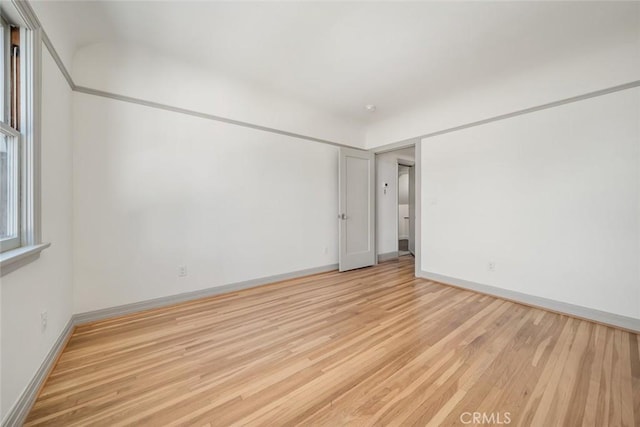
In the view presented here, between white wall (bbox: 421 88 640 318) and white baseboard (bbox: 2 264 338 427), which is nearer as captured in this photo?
white baseboard (bbox: 2 264 338 427)

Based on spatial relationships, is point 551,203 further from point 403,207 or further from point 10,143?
point 10,143

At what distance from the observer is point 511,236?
3.01m

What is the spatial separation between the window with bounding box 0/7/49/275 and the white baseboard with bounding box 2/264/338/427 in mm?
722

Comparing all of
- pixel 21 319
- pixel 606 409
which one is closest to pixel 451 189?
pixel 606 409

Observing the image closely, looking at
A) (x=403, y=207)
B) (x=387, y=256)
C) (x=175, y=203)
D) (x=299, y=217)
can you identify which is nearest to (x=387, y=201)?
(x=387, y=256)

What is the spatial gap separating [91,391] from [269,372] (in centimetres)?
106

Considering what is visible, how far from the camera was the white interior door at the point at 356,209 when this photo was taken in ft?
14.0

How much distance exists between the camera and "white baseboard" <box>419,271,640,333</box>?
89.1 inches

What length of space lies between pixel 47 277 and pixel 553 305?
4597 mm

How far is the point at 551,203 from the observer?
2.69m

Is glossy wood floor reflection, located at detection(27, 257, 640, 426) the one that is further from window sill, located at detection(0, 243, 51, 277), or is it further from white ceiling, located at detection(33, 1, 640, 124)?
white ceiling, located at detection(33, 1, 640, 124)

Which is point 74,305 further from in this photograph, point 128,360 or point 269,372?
point 269,372

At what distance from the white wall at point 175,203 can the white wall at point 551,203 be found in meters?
2.34
